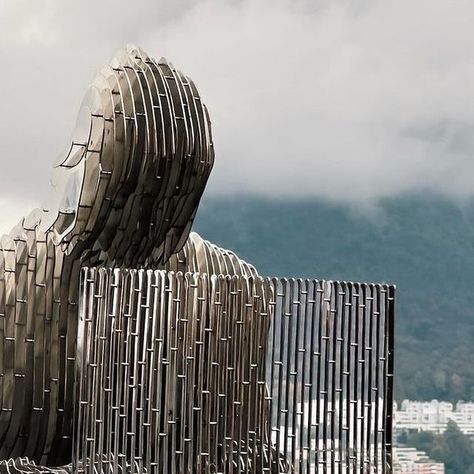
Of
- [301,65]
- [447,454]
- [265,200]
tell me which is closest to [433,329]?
[447,454]

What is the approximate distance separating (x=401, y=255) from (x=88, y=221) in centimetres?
4535

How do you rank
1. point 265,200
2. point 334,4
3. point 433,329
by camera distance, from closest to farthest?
point 433,329 → point 265,200 → point 334,4

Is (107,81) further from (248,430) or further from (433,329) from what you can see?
(433,329)

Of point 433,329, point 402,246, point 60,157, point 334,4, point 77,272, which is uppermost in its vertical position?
point 334,4

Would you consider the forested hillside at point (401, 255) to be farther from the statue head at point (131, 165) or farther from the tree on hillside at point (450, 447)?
the statue head at point (131, 165)

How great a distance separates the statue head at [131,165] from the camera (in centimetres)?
890

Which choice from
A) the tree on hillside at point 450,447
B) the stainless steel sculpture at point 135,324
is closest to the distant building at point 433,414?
the tree on hillside at point 450,447

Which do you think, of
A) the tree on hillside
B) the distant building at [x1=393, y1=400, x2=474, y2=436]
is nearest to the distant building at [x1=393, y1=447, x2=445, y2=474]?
the tree on hillside

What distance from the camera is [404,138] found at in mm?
61375

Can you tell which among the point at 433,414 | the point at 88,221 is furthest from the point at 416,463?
the point at 88,221

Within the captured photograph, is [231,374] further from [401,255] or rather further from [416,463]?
[401,255]

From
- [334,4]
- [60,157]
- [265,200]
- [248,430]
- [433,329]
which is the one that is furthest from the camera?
[334,4]

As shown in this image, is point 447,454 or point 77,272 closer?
point 77,272

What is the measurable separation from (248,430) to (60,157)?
2.30 metres
